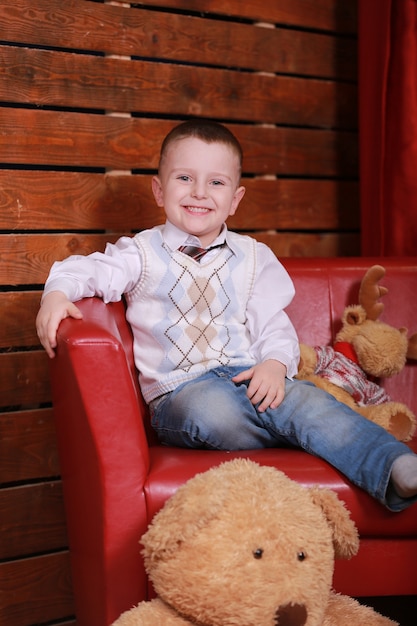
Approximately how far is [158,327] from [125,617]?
0.68 m

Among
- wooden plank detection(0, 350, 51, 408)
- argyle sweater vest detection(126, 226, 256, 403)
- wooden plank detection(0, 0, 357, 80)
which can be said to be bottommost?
wooden plank detection(0, 350, 51, 408)

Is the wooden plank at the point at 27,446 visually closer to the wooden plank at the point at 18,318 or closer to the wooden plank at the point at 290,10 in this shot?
the wooden plank at the point at 18,318

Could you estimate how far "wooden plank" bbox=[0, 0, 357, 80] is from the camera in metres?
1.99

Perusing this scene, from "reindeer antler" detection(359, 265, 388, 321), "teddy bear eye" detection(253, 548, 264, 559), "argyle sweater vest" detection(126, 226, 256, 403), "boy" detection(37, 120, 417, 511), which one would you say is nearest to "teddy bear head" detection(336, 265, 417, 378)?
"reindeer antler" detection(359, 265, 388, 321)

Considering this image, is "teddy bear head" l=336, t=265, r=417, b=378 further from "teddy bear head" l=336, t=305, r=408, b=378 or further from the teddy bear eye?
the teddy bear eye

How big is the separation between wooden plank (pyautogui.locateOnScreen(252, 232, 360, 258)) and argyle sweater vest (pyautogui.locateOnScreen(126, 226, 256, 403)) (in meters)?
0.65

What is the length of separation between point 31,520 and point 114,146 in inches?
38.3

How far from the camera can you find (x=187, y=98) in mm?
2252

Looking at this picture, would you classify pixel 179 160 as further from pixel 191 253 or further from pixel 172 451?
pixel 172 451

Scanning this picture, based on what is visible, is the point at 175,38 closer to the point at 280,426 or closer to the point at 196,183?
the point at 196,183

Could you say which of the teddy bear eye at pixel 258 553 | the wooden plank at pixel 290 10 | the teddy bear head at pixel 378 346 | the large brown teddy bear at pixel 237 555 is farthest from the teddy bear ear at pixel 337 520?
the wooden plank at pixel 290 10

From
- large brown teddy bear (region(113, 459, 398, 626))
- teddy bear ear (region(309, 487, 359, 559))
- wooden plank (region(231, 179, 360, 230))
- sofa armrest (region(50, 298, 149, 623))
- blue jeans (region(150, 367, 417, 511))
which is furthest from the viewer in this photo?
wooden plank (region(231, 179, 360, 230))

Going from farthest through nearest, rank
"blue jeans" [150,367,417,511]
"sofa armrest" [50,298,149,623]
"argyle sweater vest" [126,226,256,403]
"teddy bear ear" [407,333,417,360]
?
"teddy bear ear" [407,333,417,360]
"argyle sweater vest" [126,226,256,403]
"blue jeans" [150,367,417,511]
"sofa armrest" [50,298,149,623]

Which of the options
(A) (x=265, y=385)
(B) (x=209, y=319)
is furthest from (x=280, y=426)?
(B) (x=209, y=319)
